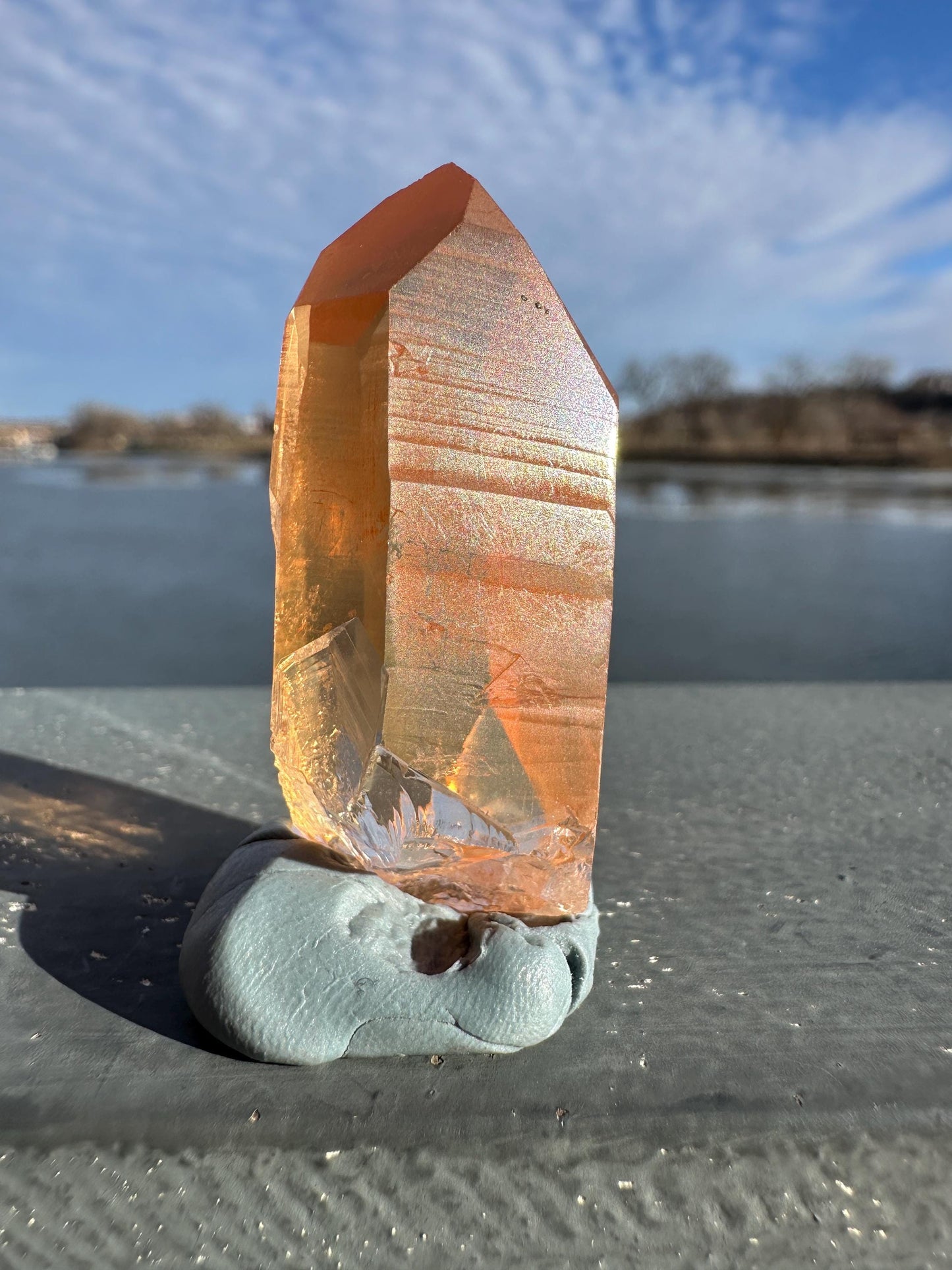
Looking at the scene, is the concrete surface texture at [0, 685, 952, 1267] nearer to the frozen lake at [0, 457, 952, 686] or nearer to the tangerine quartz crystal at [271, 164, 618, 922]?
A: the tangerine quartz crystal at [271, 164, 618, 922]

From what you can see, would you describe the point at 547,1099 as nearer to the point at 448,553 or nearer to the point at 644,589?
the point at 448,553

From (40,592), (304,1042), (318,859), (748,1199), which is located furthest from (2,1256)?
(40,592)

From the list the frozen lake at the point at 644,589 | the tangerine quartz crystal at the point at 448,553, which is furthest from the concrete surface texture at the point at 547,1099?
the frozen lake at the point at 644,589

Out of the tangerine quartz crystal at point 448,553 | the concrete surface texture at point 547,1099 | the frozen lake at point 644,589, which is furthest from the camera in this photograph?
the frozen lake at point 644,589

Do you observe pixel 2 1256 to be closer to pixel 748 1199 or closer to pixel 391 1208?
pixel 391 1208

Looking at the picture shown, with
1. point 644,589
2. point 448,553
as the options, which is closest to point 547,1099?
point 448,553

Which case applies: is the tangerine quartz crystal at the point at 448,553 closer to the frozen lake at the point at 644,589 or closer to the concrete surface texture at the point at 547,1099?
the concrete surface texture at the point at 547,1099

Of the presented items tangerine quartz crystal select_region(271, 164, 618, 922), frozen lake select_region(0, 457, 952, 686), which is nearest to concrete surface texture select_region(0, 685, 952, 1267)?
tangerine quartz crystal select_region(271, 164, 618, 922)
